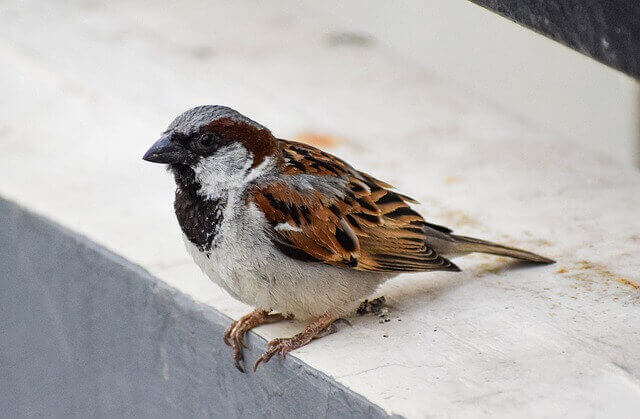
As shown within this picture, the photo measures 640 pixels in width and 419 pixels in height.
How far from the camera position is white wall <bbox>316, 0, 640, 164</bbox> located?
6.73 m

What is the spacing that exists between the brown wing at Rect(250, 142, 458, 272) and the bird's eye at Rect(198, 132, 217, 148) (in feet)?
0.52

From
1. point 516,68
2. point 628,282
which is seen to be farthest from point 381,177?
point 516,68

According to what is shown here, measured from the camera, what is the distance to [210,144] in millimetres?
2977

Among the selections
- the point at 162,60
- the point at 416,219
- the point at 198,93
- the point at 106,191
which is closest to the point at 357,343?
the point at 416,219

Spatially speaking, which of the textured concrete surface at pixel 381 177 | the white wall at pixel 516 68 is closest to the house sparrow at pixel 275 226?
the textured concrete surface at pixel 381 177

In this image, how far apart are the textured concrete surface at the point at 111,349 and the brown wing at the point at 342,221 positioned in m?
0.30

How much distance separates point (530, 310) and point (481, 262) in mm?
386

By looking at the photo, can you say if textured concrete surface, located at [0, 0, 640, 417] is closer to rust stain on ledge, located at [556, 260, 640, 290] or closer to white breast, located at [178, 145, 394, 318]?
rust stain on ledge, located at [556, 260, 640, 290]

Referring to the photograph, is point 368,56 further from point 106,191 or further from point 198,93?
point 106,191

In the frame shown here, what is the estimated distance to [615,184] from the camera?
13.1 ft

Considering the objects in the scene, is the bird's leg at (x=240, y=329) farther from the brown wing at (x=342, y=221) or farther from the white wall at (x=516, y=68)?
the white wall at (x=516, y=68)

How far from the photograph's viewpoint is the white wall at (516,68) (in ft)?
22.1

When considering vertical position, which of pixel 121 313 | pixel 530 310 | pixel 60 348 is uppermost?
pixel 530 310

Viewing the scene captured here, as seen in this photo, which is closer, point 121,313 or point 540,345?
point 540,345
